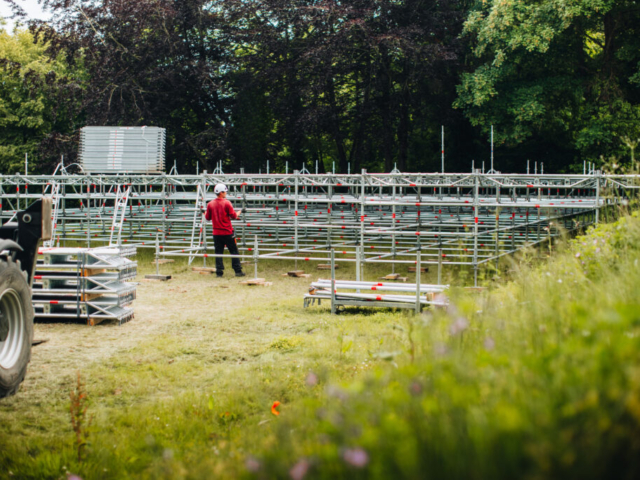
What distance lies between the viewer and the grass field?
6.49 feet

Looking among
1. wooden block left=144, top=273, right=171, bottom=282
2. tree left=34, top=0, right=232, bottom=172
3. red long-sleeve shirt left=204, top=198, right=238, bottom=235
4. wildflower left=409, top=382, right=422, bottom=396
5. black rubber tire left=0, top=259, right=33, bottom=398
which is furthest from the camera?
tree left=34, top=0, right=232, bottom=172

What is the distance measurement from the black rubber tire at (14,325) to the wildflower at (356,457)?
14.3 feet

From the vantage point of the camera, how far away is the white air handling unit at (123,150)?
19547 millimetres

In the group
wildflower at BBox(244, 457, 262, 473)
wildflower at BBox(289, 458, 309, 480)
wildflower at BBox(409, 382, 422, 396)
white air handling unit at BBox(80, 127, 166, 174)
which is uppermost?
white air handling unit at BBox(80, 127, 166, 174)

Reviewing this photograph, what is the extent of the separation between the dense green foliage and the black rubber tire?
21.1 metres

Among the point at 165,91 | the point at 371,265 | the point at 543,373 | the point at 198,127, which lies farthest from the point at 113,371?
the point at 198,127

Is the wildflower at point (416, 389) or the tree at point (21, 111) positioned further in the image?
the tree at point (21, 111)

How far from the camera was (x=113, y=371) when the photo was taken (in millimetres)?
6617

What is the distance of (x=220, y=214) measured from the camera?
14.6 metres

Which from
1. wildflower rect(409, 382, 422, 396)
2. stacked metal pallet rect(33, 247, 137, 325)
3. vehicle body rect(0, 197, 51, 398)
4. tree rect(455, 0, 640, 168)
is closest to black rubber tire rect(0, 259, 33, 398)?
vehicle body rect(0, 197, 51, 398)

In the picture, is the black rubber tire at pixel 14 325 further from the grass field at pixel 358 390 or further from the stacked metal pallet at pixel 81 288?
the stacked metal pallet at pixel 81 288

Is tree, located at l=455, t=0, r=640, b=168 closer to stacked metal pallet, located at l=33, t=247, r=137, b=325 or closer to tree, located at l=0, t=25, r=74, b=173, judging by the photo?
stacked metal pallet, located at l=33, t=247, r=137, b=325

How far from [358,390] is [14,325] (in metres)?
4.61

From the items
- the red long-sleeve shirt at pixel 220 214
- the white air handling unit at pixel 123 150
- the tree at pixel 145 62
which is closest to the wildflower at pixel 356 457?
the red long-sleeve shirt at pixel 220 214
